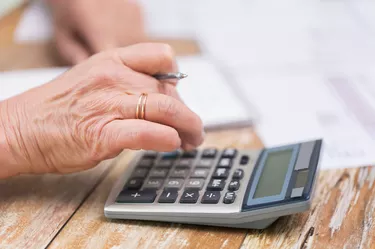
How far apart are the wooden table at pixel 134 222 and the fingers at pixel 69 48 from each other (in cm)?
38

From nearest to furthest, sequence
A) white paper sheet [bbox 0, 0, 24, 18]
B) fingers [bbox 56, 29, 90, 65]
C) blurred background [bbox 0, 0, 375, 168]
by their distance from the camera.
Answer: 1. blurred background [bbox 0, 0, 375, 168]
2. fingers [bbox 56, 29, 90, 65]
3. white paper sheet [bbox 0, 0, 24, 18]

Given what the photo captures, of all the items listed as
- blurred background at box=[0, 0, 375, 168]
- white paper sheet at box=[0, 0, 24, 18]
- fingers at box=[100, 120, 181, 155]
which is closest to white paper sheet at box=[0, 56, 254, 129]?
blurred background at box=[0, 0, 375, 168]

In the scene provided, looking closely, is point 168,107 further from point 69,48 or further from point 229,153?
point 69,48

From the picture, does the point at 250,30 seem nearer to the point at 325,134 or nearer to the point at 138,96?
the point at 325,134

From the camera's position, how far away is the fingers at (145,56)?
658 mm

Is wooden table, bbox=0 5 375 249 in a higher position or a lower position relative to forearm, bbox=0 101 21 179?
lower

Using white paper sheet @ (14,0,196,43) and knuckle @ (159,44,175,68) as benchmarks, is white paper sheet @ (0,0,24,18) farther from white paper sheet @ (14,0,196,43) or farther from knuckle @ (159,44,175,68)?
knuckle @ (159,44,175,68)

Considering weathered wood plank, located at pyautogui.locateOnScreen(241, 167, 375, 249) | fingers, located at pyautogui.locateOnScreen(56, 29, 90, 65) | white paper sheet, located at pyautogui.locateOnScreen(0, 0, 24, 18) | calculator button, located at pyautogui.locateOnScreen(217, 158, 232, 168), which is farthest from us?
white paper sheet, located at pyautogui.locateOnScreen(0, 0, 24, 18)

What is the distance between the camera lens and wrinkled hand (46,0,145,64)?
1.05 m

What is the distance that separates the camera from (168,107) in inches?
24.2

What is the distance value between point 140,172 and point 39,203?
0.12 m

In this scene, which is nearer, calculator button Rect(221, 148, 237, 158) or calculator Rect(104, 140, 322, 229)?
calculator Rect(104, 140, 322, 229)

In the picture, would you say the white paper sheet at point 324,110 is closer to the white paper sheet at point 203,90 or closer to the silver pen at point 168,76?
the white paper sheet at point 203,90

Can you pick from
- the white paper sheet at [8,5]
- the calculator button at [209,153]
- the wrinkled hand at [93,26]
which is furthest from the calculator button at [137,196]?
the white paper sheet at [8,5]
